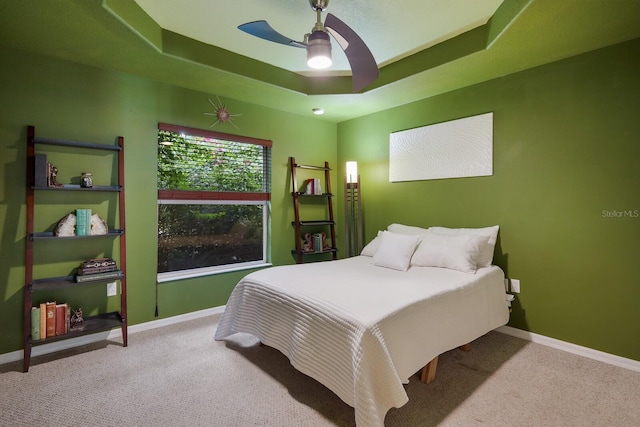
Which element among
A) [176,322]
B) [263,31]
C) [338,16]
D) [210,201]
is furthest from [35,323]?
[338,16]

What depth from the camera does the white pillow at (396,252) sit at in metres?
2.76

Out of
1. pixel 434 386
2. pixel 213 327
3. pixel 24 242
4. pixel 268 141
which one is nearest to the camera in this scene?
pixel 434 386

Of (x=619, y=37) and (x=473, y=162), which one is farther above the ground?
(x=619, y=37)

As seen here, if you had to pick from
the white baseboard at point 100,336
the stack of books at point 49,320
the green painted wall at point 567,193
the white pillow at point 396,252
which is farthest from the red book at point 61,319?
the green painted wall at point 567,193

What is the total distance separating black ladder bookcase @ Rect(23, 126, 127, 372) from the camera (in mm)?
2270

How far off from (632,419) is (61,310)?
12.5 feet

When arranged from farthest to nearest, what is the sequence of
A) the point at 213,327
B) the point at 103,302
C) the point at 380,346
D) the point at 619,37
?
1. the point at 213,327
2. the point at 103,302
3. the point at 619,37
4. the point at 380,346

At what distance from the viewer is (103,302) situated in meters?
2.76

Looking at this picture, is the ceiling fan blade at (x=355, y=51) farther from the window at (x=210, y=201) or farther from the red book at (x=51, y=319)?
the red book at (x=51, y=319)

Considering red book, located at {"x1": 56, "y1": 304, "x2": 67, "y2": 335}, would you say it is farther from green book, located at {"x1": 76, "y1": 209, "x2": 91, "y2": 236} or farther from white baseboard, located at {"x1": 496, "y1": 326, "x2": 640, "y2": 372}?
white baseboard, located at {"x1": 496, "y1": 326, "x2": 640, "y2": 372}

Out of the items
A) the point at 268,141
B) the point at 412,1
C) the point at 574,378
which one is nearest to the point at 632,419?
the point at 574,378

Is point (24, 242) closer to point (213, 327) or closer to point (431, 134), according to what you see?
point (213, 327)

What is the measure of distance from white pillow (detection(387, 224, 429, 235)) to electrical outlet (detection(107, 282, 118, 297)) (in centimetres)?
278

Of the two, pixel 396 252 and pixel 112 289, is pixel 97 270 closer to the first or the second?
pixel 112 289
